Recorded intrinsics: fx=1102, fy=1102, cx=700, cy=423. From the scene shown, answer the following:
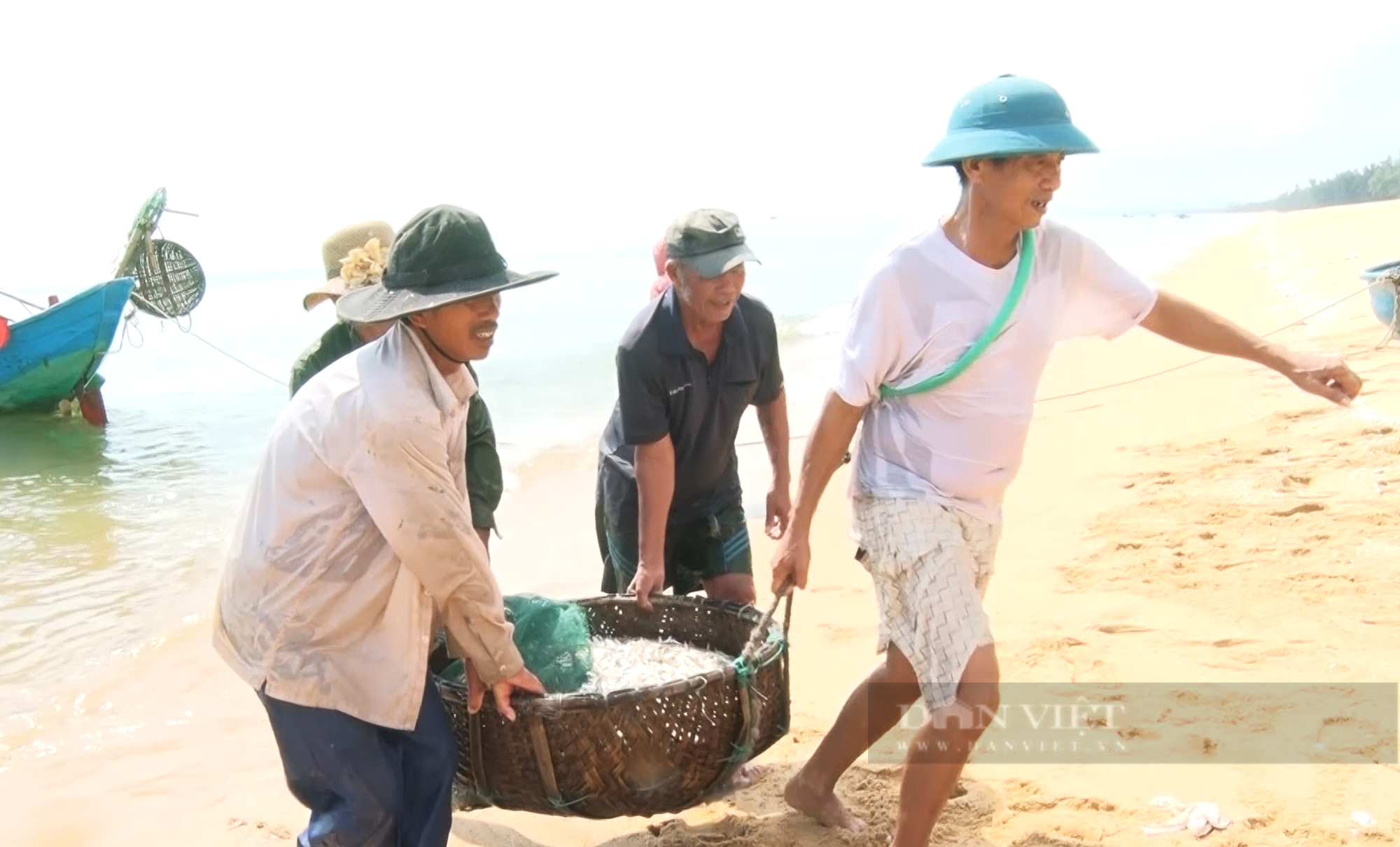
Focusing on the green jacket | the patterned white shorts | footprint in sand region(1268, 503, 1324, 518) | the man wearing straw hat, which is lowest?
footprint in sand region(1268, 503, 1324, 518)

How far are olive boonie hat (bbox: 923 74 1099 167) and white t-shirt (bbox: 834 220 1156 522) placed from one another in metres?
0.22

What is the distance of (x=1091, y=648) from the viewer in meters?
3.94

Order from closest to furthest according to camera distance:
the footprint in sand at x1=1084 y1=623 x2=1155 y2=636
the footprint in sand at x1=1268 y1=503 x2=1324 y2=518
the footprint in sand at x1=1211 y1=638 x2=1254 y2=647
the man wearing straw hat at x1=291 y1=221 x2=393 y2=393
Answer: the man wearing straw hat at x1=291 y1=221 x2=393 y2=393 → the footprint in sand at x1=1211 y1=638 x2=1254 y2=647 → the footprint in sand at x1=1084 y1=623 x2=1155 y2=636 → the footprint in sand at x1=1268 y1=503 x2=1324 y2=518

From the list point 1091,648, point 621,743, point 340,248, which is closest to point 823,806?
point 621,743

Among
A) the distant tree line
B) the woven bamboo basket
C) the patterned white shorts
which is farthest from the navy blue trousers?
the distant tree line

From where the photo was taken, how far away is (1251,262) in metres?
21.6

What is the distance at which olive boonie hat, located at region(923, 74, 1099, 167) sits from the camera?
7.66 feet

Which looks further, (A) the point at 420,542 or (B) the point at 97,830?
(B) the point at 97,830

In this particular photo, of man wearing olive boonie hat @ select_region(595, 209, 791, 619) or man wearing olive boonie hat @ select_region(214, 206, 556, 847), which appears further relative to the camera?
man wearing olive boonie hat @ select_region(595, 209, 791, 619)

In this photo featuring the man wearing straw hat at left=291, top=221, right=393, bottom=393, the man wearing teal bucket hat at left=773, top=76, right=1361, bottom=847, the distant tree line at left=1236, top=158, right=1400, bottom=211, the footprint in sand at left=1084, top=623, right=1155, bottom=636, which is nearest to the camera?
the man wearing teal bucket hat at left=773, top=76, right=1361, bottom=847

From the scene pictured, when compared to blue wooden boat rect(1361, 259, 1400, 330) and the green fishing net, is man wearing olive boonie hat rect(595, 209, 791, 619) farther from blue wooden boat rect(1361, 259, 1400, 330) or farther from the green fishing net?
blue wooden boat rect(1361, 259, 1400, 330)

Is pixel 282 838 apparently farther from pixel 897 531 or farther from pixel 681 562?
pixel 897 531

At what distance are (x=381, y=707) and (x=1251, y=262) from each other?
74.8 feet

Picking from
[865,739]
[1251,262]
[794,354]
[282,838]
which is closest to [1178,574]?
[865,739]
